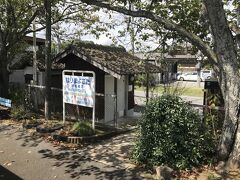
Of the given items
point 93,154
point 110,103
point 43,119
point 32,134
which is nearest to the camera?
point 93,154

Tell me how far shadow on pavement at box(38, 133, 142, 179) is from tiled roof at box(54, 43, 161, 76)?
371 cm

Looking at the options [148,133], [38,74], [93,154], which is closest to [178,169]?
[148,133]

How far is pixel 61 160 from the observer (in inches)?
364

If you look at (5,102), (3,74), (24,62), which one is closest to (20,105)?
(5,102)

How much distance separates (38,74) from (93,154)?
10.9 m

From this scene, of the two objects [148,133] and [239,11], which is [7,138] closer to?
[148,133]

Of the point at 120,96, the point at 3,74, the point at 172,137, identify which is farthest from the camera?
the point at 120,96

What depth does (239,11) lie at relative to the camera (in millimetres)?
11055

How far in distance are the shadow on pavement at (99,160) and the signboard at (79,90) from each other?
1.84m

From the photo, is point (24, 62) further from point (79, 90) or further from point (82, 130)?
point (82, 130)

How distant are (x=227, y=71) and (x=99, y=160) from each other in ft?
14.8

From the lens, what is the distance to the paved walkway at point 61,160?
8164 mm

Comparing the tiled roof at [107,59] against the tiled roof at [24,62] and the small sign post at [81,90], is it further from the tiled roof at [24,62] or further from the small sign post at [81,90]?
the tiled roof at [24,62]

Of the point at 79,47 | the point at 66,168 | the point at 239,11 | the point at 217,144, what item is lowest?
the point at 66,168
